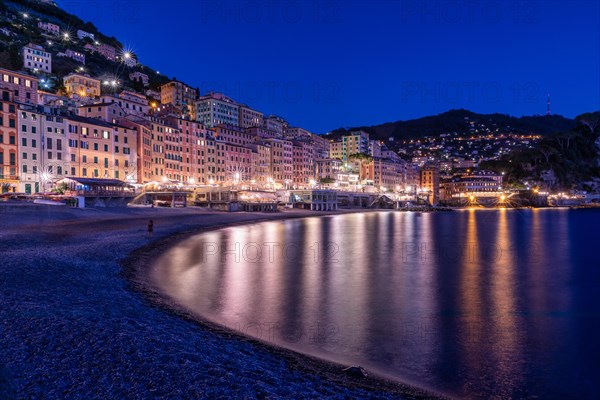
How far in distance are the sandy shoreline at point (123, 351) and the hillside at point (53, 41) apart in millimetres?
124103

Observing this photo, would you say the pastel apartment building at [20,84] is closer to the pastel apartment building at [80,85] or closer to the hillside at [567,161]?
the pastel apartment building at [80,85]

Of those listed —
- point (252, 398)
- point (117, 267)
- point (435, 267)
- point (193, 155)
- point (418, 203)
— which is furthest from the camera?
point (418, 203)

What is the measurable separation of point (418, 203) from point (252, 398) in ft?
539

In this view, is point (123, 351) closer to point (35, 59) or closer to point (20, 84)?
point (20, 84)

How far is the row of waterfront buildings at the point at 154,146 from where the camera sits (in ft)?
199

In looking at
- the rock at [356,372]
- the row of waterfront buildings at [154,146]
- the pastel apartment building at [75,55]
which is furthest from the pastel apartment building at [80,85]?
the rock at [356,372]

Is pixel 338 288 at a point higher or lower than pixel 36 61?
lower

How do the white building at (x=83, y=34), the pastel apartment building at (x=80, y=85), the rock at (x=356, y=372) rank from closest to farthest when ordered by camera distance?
1. the rock at (x=356, y=372)
2. the pastel apartment building at (x=80, y=85)
3. the white building at (x=83, y=34)

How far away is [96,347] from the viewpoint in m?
8.04

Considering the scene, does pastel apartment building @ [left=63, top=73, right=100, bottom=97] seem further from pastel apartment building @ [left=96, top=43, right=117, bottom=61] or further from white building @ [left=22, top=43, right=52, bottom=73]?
pastel apartment building @ [left=96, top=43, right=117, bottom=61]

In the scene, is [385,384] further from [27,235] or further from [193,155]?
[193,155]

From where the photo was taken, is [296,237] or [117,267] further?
[296,237]

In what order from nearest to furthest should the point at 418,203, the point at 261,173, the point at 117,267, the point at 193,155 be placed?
the point at 117,267 → the point at 193,155 → the point at 261,173 → the point at 418,203

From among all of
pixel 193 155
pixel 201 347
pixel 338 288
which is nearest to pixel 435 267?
pixel 338 288
